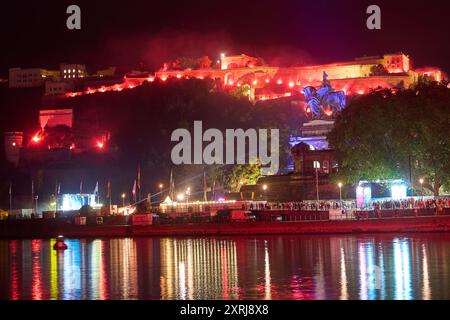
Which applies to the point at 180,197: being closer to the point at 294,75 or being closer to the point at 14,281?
the point at 14,281

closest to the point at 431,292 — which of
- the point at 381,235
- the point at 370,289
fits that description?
the point at 370,289

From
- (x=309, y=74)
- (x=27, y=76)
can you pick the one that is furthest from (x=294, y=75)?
(x=27, y=76)

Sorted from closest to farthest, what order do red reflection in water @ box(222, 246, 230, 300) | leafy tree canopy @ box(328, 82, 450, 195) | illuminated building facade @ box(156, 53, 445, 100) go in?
red reflection in water @ box(222, 246, 230, 300) → leafy tree canopy @ box(328, 82, 450, 195) → illuminated building facade @ box(156, 53, 445, 100)

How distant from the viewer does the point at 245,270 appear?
33.5m

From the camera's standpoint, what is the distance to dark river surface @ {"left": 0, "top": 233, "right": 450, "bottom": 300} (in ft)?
88.7

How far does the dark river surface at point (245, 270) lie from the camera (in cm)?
2705

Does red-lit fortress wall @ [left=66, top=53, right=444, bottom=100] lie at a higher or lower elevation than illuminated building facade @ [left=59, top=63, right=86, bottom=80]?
lower

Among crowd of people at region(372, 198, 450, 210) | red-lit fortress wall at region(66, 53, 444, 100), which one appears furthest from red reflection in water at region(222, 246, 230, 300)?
red-lit fortress wall at region(66, 53, 444, 100)

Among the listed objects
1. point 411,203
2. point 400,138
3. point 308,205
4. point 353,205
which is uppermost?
point 400,138

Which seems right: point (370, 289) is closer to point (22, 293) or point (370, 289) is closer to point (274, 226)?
point (22, 293)

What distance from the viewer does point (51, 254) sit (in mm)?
47125

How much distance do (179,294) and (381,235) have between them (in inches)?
1016

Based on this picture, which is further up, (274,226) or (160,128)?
(160,128)

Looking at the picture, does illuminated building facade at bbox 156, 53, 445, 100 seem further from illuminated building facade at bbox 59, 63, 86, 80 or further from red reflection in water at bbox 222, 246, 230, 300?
red reflection in water at bbox 222, 246, 230, 300
